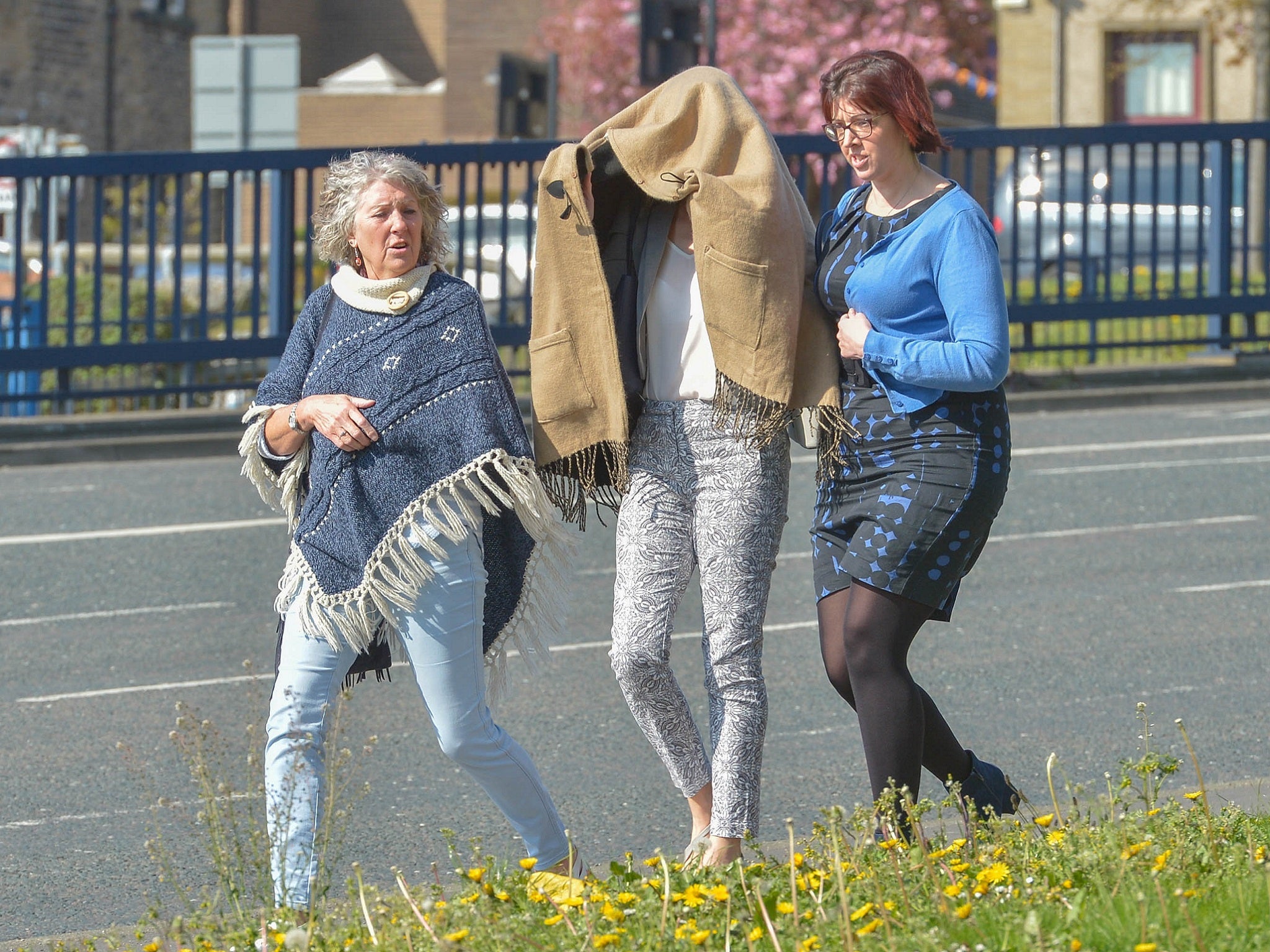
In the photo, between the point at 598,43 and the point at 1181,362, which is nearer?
the point at 1181,362

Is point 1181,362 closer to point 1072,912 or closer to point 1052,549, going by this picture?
point 1052,549

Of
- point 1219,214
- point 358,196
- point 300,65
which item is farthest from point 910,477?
point 300,65

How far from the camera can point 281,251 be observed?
13141mm

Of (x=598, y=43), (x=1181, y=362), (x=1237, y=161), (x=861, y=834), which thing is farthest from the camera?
(x=598, y=43)

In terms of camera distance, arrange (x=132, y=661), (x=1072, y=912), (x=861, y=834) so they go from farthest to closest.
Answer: (x=132, y=661)
(x=861, y=834)
(x=1072, y=912)

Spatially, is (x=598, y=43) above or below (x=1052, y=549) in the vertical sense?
above

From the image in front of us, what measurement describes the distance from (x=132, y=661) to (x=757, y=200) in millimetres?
4110

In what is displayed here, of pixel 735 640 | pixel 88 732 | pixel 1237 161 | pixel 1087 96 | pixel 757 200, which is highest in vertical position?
pixel 1087 96

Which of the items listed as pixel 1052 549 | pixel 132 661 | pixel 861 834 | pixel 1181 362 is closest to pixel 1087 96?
pixel 1181 362

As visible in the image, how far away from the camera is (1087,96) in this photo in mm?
35156

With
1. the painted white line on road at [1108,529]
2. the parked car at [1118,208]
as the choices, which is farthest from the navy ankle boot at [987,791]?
the parked car at [1118,208]

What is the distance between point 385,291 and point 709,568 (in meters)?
0.97

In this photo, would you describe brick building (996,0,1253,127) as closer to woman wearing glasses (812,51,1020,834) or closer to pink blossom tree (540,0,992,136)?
pink blossom tree (540,0,992,136)

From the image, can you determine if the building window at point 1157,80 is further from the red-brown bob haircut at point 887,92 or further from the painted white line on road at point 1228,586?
the red-brown bob haircut at point 887,92
